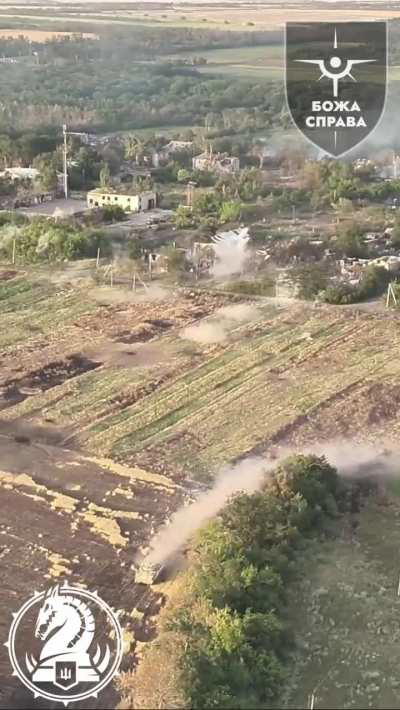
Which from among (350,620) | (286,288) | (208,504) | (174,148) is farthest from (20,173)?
(350,620)

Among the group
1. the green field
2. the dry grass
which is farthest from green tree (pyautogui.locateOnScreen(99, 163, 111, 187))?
the dry grass

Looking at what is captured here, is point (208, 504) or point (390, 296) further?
point (390, 296)

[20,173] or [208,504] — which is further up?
[20,173]

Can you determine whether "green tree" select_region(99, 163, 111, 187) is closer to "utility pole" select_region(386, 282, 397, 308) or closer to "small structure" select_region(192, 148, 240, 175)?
"small structure" select_region(192, 148, 240, 175)

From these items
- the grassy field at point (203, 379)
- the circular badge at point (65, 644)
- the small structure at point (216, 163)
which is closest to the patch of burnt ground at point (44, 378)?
the grassy field at point (203, 379)

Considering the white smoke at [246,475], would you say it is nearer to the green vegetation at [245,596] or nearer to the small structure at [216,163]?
the green vegetation at [245,596]

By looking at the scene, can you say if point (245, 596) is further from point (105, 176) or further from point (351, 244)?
point (105, 176)
